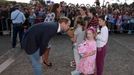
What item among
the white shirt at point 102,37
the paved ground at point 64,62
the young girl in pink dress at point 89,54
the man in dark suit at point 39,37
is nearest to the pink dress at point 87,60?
the young girl in pink dress at point 89,54

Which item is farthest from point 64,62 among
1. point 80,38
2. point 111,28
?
point 111,28

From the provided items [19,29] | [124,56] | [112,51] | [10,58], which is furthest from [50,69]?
[19,29]

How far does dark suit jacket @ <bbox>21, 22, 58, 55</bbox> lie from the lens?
23.5 feet

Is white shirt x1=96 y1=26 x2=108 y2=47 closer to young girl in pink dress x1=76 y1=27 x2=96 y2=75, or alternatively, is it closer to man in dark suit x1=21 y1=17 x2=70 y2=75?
young girl in pink dress x1=76 y1=27 x2=96 y2=75

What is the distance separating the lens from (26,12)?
78.1 ft

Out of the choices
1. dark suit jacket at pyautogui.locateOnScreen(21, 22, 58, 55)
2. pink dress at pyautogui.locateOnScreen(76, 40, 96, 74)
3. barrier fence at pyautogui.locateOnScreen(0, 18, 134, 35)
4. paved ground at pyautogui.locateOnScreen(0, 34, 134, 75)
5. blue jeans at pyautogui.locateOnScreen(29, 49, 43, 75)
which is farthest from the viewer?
barrier fence at pyautogui.locateOnScreen(0, 18, 134, 35)

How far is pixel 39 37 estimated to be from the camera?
7.29m

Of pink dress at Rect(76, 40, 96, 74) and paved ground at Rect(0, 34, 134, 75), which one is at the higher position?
pink dress at Rect(76, 40, 96, 74)

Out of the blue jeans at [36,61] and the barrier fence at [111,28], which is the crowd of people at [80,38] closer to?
the blue jeans at [36,61]

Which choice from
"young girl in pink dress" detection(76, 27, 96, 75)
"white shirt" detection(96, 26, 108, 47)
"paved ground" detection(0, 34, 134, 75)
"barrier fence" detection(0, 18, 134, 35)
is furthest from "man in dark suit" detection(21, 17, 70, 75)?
"barrier fence" detection(0, 18, 134, 35)

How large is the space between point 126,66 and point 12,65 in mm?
3366

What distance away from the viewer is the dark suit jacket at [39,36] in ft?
23.5

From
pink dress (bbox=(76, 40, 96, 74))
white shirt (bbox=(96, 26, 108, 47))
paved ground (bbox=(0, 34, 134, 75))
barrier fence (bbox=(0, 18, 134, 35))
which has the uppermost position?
white shirt (bbox=(96, 26, 108, 47))

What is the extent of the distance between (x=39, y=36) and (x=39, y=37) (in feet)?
0.07
